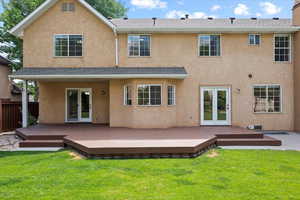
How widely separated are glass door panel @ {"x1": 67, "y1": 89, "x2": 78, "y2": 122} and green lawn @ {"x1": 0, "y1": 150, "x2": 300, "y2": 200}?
7308 millimetres

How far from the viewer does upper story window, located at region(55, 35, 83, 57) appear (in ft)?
45.3

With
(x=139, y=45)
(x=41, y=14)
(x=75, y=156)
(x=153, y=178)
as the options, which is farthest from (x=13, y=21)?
(x=153, y=178)

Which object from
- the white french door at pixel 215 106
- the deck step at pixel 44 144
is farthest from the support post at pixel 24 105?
the white french door at pixel 215 106

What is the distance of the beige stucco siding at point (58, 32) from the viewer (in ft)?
45.2

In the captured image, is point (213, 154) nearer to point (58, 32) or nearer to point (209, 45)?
point (209, 45)

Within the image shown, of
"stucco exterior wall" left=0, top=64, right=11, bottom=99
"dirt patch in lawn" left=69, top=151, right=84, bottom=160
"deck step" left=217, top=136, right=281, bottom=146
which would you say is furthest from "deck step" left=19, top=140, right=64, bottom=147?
"stucco exterior wall" left=0, top=64, right=11, bottom=99

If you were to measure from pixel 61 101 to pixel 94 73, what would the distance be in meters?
4.10

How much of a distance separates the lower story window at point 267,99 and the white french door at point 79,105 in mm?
11266

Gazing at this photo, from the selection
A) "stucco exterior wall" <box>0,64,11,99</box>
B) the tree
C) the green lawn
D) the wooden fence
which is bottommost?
the green lawn

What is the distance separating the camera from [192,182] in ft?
18.0

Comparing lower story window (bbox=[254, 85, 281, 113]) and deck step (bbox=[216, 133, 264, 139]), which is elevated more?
lower story window (bbox=[254, 85, 281, 113])

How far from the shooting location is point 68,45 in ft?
45.4

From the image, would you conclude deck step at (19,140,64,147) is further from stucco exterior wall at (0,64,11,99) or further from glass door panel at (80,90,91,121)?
stucco exterior wall at (0,64,11,99)

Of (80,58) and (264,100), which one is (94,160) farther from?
(264,100)
